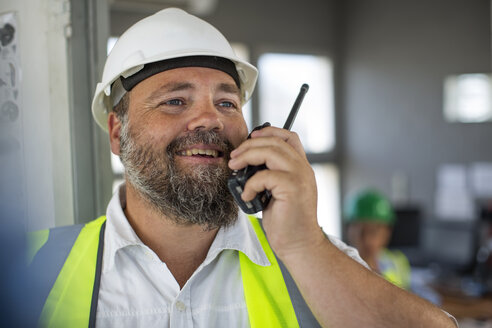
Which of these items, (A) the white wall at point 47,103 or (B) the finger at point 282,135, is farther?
(A) the white wall at point 47,103

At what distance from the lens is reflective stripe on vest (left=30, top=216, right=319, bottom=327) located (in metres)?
1.01

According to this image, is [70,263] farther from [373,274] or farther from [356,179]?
[356,179]

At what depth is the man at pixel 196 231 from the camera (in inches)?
36.4

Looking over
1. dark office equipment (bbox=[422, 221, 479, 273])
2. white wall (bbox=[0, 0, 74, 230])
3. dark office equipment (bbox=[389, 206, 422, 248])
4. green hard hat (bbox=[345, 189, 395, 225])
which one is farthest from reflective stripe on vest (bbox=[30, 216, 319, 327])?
dark office equipment (bbox=[389, 206, 422, 248])

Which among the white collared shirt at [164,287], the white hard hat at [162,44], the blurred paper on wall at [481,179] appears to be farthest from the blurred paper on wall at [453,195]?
the white hard hat at [162,44]

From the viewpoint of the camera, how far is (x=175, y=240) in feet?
Answer: 3.91

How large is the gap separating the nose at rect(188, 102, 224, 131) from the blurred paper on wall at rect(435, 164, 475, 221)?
4585 mm

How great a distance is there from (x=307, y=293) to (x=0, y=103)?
26.7 inches

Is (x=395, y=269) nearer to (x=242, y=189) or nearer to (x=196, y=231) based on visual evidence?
(x=196, y=231)

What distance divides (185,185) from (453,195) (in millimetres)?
4714

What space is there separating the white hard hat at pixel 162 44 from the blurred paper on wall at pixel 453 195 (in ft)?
14.7

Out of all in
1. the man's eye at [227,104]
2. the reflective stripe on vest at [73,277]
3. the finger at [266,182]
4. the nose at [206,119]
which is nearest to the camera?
the finger at [266,182]

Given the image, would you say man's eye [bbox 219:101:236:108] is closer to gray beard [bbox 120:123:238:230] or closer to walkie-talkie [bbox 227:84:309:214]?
gray beard [bbox 120:123:238:230]

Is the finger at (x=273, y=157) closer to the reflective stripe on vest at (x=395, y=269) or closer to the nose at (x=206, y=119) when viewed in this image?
the nose at (x=206, y=119)
